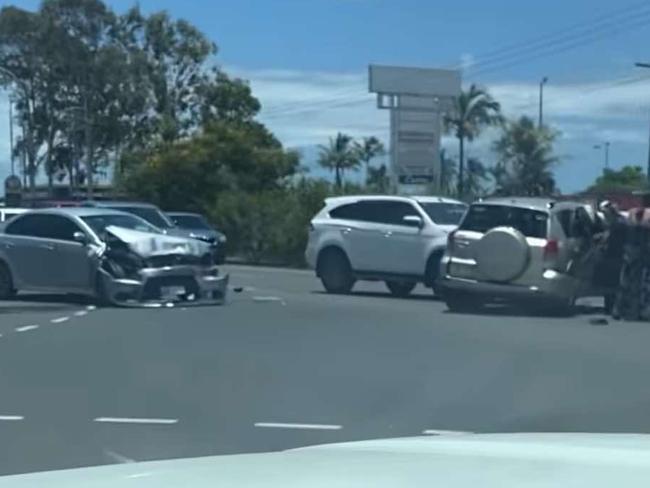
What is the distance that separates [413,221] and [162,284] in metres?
5.10

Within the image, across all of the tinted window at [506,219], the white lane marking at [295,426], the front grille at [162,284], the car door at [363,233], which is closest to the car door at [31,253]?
the front grille at [162,284]

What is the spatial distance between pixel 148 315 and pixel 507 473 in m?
16.4

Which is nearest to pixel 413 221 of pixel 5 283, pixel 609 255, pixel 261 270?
pixel 609 255

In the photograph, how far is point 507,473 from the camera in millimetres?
3736

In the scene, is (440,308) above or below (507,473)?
below

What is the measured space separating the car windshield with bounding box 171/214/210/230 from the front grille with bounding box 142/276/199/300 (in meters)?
17.4

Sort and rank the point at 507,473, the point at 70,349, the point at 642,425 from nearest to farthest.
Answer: the point at 507,473, the point at 642,425, the point at 70,349

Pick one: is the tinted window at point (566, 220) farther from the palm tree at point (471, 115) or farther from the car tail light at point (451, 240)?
the palm tree at point (471, 115)

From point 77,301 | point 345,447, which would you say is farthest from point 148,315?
point 345,447

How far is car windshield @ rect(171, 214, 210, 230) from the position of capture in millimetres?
39500

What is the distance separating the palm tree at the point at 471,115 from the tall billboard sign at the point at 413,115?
1498 centimetres

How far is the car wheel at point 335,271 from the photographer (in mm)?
25172

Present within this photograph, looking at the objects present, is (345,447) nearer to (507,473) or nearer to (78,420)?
(507,473)

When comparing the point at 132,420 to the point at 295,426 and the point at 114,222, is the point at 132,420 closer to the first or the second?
the point at 295,426
